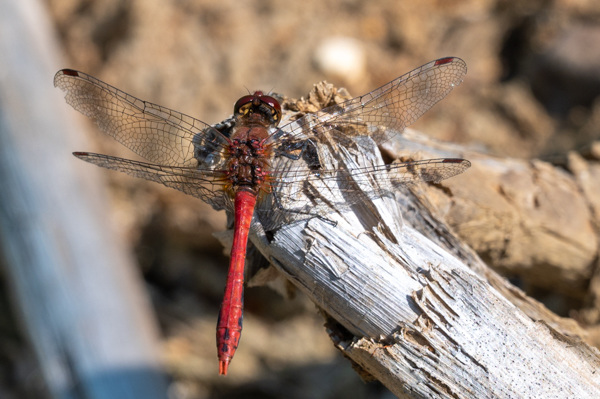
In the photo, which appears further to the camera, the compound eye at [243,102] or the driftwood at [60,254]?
the driftwood at [60,254]

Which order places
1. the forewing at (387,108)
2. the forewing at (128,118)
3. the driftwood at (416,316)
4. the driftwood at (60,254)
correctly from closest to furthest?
the driftwood at (416,316), the forewing at (387,108), the forewing at (128,118), the driftwood at (60,254)

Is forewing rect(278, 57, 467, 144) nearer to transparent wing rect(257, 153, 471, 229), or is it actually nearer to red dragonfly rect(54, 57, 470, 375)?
red dragonfly rect(54, 57, 470, 375)

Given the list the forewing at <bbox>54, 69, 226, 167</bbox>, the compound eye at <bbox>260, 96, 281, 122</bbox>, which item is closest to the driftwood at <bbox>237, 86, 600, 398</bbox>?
the compound eye at <bbox>260, 96, 281, 122</bbox>

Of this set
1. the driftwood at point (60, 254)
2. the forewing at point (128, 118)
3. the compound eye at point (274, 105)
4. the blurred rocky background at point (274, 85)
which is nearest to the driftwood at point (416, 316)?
the compound eye at point (274, 105)

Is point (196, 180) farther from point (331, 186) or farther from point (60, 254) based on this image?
point (60, 254)

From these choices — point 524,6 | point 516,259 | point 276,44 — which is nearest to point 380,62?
point 276,44

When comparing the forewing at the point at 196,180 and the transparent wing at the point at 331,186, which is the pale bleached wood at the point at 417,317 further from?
the forewing at the point at 196,180
